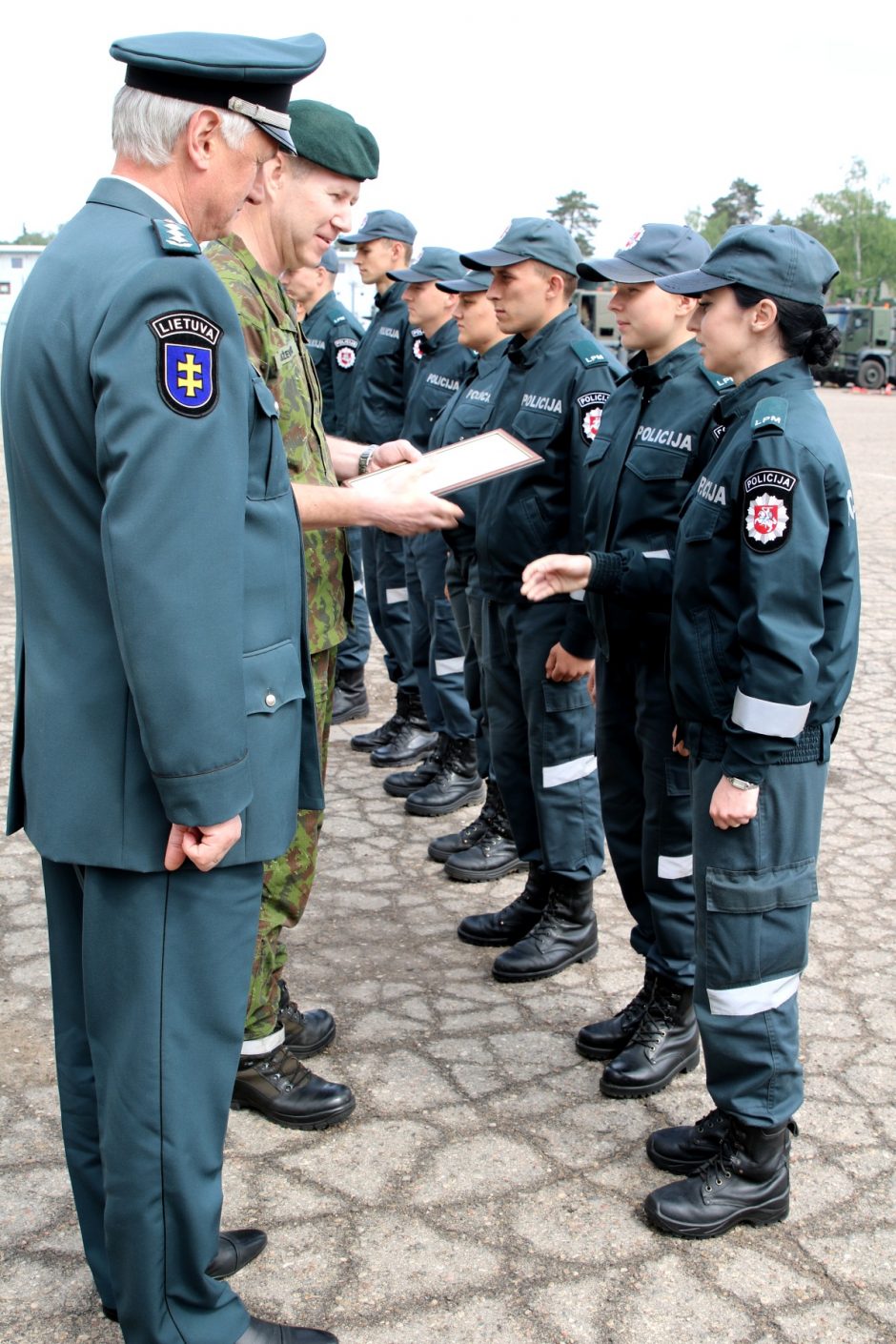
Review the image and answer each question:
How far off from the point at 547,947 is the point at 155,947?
2111mm

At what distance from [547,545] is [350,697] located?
2895 millimetres

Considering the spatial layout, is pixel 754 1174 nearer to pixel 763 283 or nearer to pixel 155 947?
pixel 155 947

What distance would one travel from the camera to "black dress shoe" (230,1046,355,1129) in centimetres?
309

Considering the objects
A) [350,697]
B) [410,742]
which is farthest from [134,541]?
[350,697]

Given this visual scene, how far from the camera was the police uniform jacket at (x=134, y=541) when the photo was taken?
1748 millimetres

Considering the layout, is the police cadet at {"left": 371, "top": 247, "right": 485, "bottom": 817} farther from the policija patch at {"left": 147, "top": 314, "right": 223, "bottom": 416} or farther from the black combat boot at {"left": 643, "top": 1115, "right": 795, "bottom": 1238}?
the policija patch at {"left": 147, "top": 314, "right": 223, "bottom": 416}

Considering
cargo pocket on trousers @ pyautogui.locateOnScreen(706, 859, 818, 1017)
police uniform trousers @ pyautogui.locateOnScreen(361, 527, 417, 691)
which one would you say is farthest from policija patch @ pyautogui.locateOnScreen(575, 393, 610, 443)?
police uniform trousers @ pyautogui.locateOnScreen(361, 527, 417, 691)

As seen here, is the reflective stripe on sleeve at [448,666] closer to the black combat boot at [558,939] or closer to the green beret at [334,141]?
the black combat boot at [558,939]

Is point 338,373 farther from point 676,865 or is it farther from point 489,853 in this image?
point 676,865

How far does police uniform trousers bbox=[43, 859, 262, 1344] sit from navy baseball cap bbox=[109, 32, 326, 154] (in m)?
1.13

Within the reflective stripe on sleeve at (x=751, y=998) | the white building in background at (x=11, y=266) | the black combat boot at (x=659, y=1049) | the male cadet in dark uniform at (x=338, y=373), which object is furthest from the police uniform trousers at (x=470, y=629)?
the white building in background at (x=11, y=266)

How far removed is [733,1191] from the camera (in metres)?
2.70

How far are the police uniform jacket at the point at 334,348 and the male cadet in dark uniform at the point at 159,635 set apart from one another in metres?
4.89

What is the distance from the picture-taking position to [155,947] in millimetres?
1963
